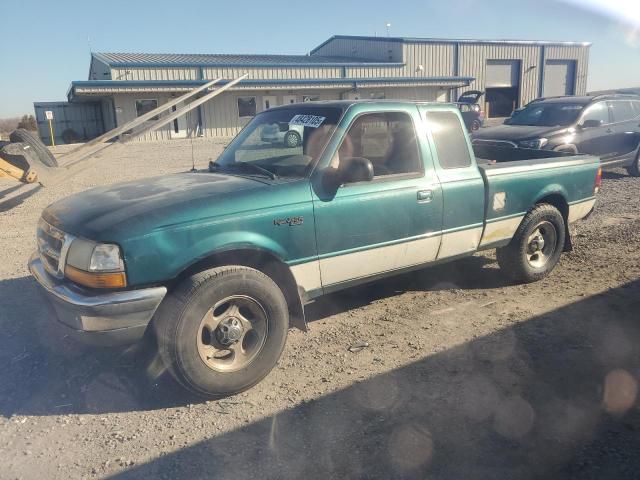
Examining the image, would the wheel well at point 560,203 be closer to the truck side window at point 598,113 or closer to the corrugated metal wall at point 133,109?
the truck side window at point 598,113

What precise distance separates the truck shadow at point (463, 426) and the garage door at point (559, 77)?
46.5 metres

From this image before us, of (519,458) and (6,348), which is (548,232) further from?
(6,348)

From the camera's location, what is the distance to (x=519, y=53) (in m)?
43.5

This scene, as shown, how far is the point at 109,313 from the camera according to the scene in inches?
124

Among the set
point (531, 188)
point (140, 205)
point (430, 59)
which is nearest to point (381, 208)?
point (140, 205)

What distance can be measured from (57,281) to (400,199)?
8.51 feet

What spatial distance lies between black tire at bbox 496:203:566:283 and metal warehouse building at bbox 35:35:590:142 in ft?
82.9

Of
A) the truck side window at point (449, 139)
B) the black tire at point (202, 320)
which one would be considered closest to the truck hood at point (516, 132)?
the truck side window at point (449, 139)

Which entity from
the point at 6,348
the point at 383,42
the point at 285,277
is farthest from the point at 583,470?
the point at 383,42

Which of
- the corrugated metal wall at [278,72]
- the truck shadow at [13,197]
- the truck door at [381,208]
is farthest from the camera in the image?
the corrugated metal wall at [278,72]

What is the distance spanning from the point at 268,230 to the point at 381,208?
103cm

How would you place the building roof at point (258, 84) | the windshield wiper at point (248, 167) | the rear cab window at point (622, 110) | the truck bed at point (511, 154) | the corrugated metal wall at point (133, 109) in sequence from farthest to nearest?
the corrugated metal wall at point (133, 109), the building roof at point (258, 84), the rear cab window at point (622, 110), the truck bed at point (511, 154), the windshield wiper at point (248, 167)

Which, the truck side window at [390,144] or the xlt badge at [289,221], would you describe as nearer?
the xlt badge at [289,221]

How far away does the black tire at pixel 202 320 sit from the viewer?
3268mm
